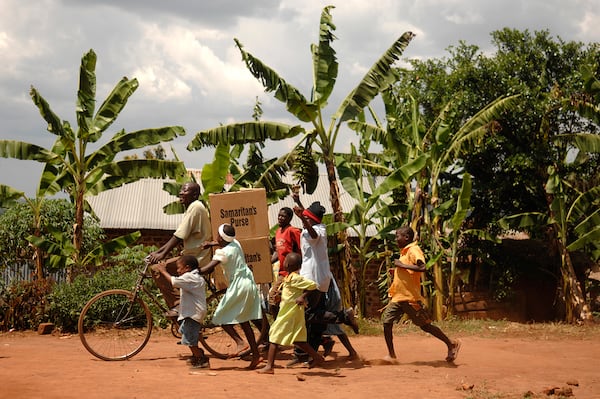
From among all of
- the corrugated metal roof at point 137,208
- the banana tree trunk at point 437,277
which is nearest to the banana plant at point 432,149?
the banana tree trunk at point 437,277

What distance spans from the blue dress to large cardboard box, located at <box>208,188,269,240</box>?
0.77 metres

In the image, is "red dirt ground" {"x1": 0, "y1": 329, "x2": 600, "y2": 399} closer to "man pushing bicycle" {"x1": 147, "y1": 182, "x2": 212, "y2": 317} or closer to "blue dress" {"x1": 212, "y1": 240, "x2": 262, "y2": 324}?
"blue dress" {"x1": 212, "y1": 240, "x2": 262, "y2": 324}

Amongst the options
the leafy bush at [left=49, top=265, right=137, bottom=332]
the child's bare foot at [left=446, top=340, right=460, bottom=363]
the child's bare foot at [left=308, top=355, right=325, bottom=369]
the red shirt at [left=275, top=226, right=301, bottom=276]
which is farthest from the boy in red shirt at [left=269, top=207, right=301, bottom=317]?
the leafy bush at [left=49, top=265, right=137, bottom=332]

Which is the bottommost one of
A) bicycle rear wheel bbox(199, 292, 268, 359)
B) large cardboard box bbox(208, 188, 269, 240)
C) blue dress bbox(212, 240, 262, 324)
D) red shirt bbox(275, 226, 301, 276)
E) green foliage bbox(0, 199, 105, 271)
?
bicycle rear wheel bbox(199, 292, 268, 359)

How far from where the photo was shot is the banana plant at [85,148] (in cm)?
1278

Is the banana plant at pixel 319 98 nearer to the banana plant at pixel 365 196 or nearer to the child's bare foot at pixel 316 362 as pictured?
the banana plant at pixel 365 196

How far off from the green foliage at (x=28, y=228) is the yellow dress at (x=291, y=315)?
21.5ft

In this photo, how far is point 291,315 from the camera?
7.66 metres

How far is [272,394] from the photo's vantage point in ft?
21.0

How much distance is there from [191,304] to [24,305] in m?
5.51

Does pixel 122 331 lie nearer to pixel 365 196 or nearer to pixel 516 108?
pixel 365 196

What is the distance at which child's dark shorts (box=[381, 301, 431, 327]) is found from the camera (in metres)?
8.24

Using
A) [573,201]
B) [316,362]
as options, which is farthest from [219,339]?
[573,201]

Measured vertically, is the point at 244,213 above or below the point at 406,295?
above
